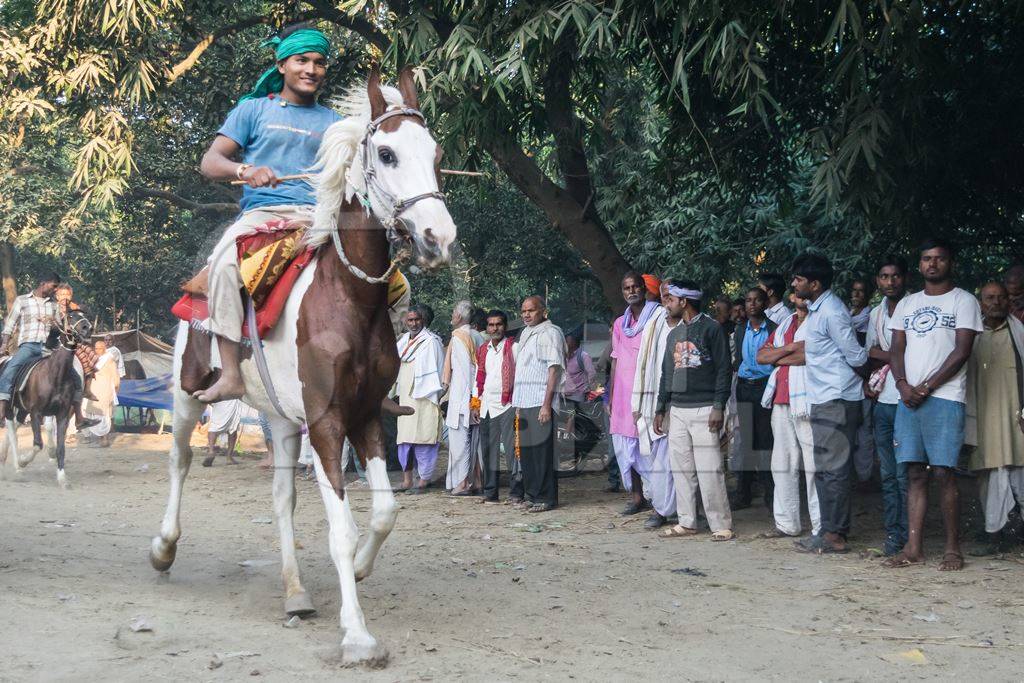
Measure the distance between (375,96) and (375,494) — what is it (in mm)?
2017

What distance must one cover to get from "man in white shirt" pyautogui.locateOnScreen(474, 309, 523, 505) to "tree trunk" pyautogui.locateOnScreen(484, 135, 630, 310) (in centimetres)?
124

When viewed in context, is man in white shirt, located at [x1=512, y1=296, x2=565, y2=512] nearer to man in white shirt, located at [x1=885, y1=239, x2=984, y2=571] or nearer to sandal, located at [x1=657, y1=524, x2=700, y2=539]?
sandal, located at [x1=657, y1=524, x2=700, y2=539]

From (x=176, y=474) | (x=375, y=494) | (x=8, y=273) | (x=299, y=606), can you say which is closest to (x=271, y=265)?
(x=375, y=494)

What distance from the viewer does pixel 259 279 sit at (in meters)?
5.64

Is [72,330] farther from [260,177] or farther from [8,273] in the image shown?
[8,273]

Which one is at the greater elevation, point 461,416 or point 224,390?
point 224,390

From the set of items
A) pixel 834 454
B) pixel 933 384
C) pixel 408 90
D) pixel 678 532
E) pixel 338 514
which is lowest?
pixel 678 532

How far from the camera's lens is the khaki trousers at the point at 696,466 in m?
8.87

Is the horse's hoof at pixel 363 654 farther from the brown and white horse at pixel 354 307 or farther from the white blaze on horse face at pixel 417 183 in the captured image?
the white blaze on horse face at pixel 417 183

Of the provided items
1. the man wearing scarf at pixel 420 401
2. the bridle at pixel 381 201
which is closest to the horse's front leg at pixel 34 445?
the man wearing scarf at pixel 420 401

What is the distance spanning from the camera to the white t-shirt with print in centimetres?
Answer: 714

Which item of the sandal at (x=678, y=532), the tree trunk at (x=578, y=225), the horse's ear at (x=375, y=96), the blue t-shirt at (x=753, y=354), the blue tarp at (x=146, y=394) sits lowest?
the sandal at (x=678, y=532)

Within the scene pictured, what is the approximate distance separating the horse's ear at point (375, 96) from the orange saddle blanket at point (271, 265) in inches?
33.3

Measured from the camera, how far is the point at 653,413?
959cm
